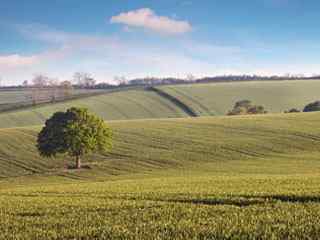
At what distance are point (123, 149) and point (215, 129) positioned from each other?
22.3 metres

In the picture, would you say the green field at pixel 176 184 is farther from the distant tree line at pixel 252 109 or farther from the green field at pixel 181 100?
the green field at pixel 181 100

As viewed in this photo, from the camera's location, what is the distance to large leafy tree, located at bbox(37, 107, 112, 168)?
7131 centimetres

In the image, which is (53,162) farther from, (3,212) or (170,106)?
(170,106)

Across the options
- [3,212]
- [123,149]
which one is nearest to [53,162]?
[123,149]

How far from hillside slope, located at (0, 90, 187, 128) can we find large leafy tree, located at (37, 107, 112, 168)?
207 feet

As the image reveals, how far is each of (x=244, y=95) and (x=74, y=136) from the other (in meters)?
119

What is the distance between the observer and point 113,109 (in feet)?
526

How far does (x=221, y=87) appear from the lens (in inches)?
7731

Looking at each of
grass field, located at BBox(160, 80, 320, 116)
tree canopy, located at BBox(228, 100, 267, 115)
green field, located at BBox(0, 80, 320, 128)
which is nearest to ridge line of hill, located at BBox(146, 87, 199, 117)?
green field, located at BBox(0, 80, 320, 128)

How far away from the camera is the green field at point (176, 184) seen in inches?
602

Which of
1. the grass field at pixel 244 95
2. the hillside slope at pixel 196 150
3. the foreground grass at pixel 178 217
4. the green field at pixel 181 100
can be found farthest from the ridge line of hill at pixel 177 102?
the foreground grass at pixel 178 217

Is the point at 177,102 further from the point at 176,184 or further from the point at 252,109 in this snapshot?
the point at 176,184

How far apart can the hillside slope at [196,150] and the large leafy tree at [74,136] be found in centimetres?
193

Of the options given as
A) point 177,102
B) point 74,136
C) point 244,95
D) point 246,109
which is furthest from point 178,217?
point 244,95
